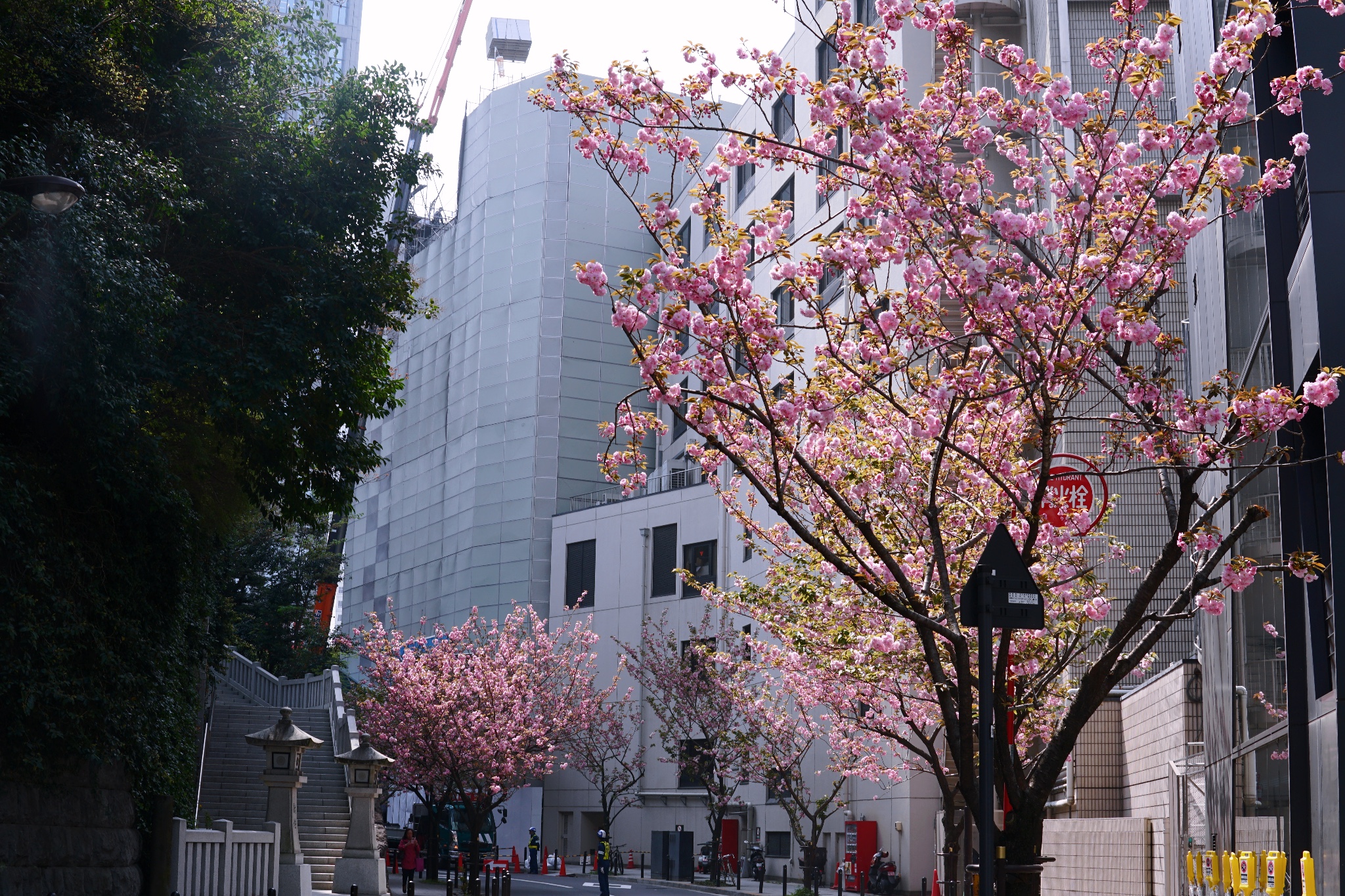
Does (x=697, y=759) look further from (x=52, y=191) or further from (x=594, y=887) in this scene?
(x=52, y=191)

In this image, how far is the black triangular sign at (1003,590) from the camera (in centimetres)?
730

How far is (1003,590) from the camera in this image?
Answer: 289 inches

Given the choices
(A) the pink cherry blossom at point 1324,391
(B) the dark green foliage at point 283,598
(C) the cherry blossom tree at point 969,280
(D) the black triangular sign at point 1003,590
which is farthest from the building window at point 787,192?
(D) the black triangular sign at point 1003,590

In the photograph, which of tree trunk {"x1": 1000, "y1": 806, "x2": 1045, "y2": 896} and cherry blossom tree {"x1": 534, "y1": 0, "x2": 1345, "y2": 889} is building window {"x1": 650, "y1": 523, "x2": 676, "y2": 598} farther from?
tree trunk {"x1": 1000, "y1": 806, "x2": 1045, "y2": 896}

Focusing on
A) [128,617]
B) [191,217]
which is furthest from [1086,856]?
[191,217]

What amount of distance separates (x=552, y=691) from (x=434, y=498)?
2430 cm

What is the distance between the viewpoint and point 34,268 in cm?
1220

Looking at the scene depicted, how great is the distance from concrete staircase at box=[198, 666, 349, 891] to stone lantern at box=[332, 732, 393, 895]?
39.2 inches

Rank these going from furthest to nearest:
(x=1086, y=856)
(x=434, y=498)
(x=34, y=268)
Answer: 1. (x=434, y=498)
2. (x=1086, y=856)
3. (x=34, y=268)

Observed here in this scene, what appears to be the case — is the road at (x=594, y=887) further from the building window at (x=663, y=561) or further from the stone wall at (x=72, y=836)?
the stone wall at (x=72, y=836)

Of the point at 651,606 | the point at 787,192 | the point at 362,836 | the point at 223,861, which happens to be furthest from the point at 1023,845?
the point at 651,606

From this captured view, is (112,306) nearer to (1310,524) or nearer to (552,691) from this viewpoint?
(1310,524)

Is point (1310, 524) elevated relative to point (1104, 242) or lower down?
lower down

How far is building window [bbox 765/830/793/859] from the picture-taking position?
1663 inches
